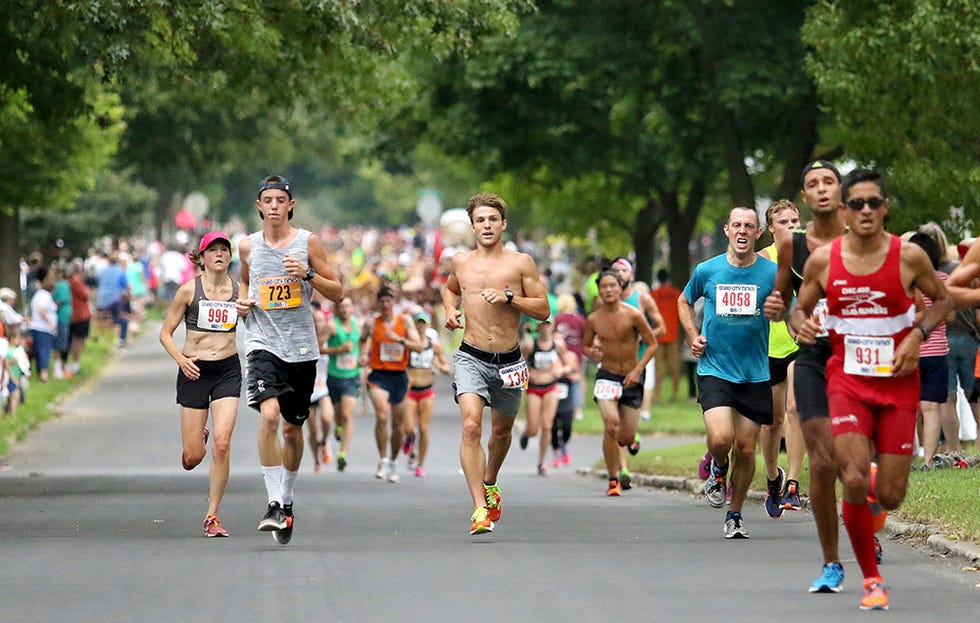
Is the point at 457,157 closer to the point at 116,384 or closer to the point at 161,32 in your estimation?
the point at 116,384

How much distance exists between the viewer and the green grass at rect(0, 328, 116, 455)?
25.6m

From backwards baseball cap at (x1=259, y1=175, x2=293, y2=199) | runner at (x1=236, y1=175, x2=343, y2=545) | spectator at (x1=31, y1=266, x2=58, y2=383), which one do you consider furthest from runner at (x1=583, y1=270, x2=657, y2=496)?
spectator at (x1=31, y1=266, x2=58, y2=383)

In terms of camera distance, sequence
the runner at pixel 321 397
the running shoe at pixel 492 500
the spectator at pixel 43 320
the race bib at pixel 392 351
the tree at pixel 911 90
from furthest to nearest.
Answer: the spectator at pixel 43 320
the runner at pixel 321 397
the race bib at pixel 392 351
the tree at pixel 911 90
the running shoe at pixel 492 500

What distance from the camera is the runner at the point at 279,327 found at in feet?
38.8

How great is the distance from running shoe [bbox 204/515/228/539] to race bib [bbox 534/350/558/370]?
863cm

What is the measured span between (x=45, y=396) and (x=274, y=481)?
64.9 feet

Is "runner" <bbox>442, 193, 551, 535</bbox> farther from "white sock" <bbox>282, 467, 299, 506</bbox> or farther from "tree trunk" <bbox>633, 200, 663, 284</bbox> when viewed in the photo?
"tree trunk" <bbox>633, 200, 663, 284</bbox>

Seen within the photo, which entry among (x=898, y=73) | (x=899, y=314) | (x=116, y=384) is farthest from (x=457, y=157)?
(x=899, y=314)

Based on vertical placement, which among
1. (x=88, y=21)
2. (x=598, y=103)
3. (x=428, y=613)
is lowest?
(x=428, y=613)

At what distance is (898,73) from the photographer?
18.7m

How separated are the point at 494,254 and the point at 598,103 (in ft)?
63.9

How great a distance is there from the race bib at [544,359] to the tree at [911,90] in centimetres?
382

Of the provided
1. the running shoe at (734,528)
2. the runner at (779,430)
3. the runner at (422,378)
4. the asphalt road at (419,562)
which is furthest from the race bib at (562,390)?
the running shoe at (734,528)

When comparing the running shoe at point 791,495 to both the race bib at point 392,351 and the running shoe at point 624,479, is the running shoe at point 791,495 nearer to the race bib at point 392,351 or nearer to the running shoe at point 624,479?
the running shoe at point 624,479
